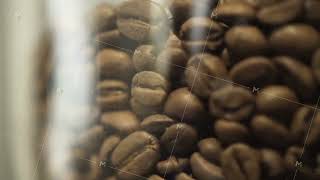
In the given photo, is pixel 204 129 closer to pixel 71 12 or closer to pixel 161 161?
pixel 161 161

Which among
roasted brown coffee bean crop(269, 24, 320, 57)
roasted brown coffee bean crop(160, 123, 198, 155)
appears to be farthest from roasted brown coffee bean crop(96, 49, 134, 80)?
roasted brown coffee bean crop(269, 24, 320, 57)

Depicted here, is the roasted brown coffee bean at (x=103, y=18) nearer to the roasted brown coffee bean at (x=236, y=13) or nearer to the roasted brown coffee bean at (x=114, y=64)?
the roasted brown coffee bean at (x=114, y=64)

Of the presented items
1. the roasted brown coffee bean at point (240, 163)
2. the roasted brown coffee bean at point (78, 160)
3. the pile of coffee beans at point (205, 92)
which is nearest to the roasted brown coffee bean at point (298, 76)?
the pile of coffee beans at point (205, 92)

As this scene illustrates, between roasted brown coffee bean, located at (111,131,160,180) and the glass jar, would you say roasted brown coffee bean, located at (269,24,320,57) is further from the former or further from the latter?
roasted brown coffee bean, located at (111,131,160,180)

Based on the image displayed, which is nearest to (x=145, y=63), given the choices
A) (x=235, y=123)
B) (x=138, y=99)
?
(x=138, y=99)

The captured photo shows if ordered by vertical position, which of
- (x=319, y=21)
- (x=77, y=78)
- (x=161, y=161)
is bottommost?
(x=161, y=161)

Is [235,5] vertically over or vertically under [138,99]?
over

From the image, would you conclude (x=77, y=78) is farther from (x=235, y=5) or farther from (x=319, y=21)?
(x=319, y=21)
